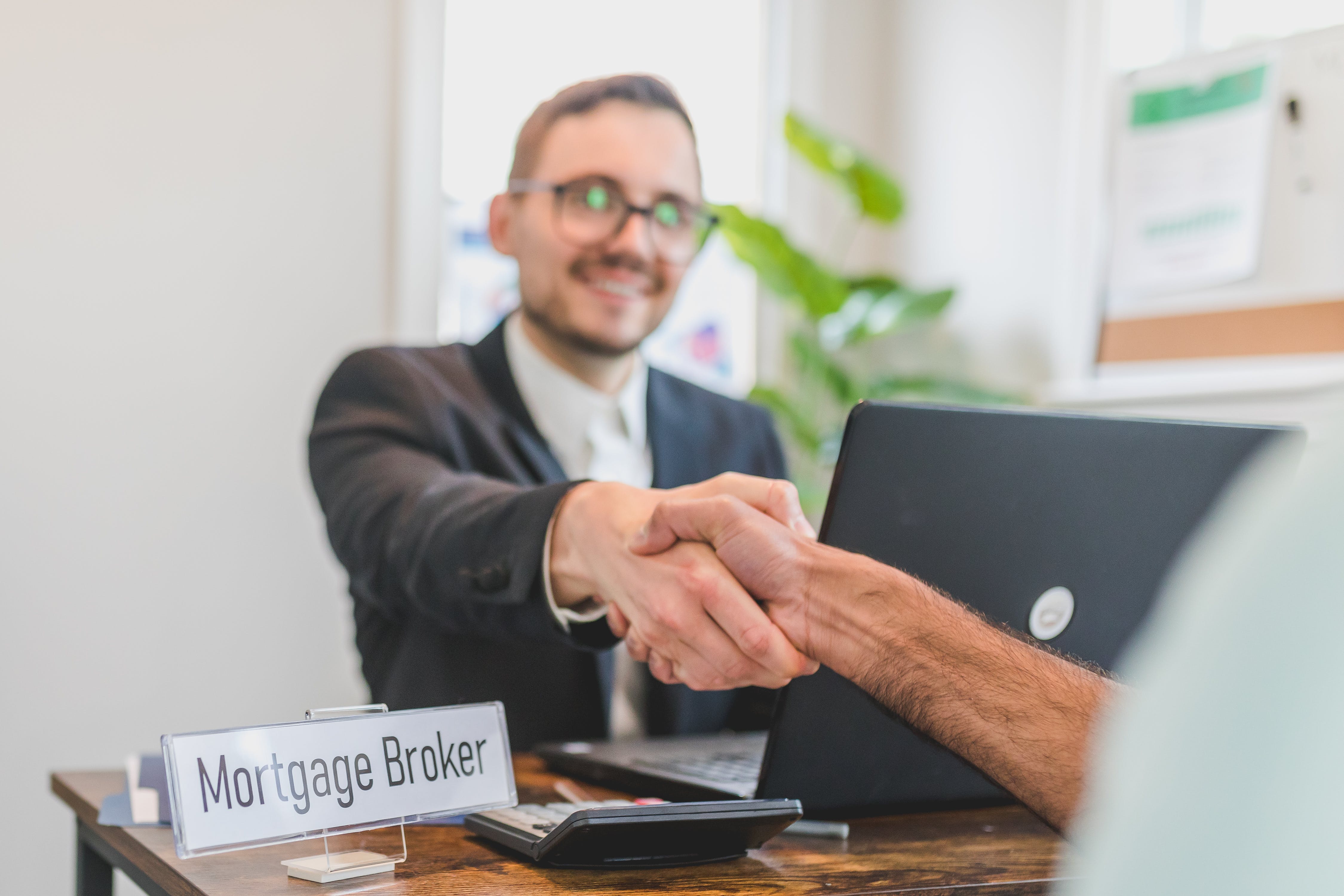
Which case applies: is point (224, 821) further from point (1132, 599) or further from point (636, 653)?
point (1132, 599)

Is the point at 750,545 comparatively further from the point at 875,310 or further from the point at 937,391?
the point at 875,310

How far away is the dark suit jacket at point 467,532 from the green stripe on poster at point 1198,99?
1444 millimetres

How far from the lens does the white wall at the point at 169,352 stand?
223 centimetres

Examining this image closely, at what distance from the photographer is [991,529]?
2.53 ft

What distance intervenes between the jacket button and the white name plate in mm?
243

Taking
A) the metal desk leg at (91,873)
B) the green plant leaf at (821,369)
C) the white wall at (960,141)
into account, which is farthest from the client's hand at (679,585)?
the white wall at (960,141)

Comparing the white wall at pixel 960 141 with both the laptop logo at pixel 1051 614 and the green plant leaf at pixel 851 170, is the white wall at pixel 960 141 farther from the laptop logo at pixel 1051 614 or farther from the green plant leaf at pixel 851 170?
the laptop logo at pixel 1051 614

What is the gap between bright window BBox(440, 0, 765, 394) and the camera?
2.73 meters

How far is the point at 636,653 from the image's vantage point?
93cm

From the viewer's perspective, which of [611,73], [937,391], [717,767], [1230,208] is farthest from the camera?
[937,391]

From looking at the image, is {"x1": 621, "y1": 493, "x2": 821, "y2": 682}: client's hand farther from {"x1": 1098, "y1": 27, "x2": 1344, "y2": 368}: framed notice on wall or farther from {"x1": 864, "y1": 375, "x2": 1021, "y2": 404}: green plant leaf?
{"x1": 864, "y1": 375, "x2": 1021, "y2": 404}: green plant leaf

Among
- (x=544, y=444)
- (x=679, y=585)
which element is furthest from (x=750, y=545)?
(x=544, y=444)

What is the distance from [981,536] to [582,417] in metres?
0.82

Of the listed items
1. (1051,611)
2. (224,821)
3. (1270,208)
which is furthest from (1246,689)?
(1270,208)
